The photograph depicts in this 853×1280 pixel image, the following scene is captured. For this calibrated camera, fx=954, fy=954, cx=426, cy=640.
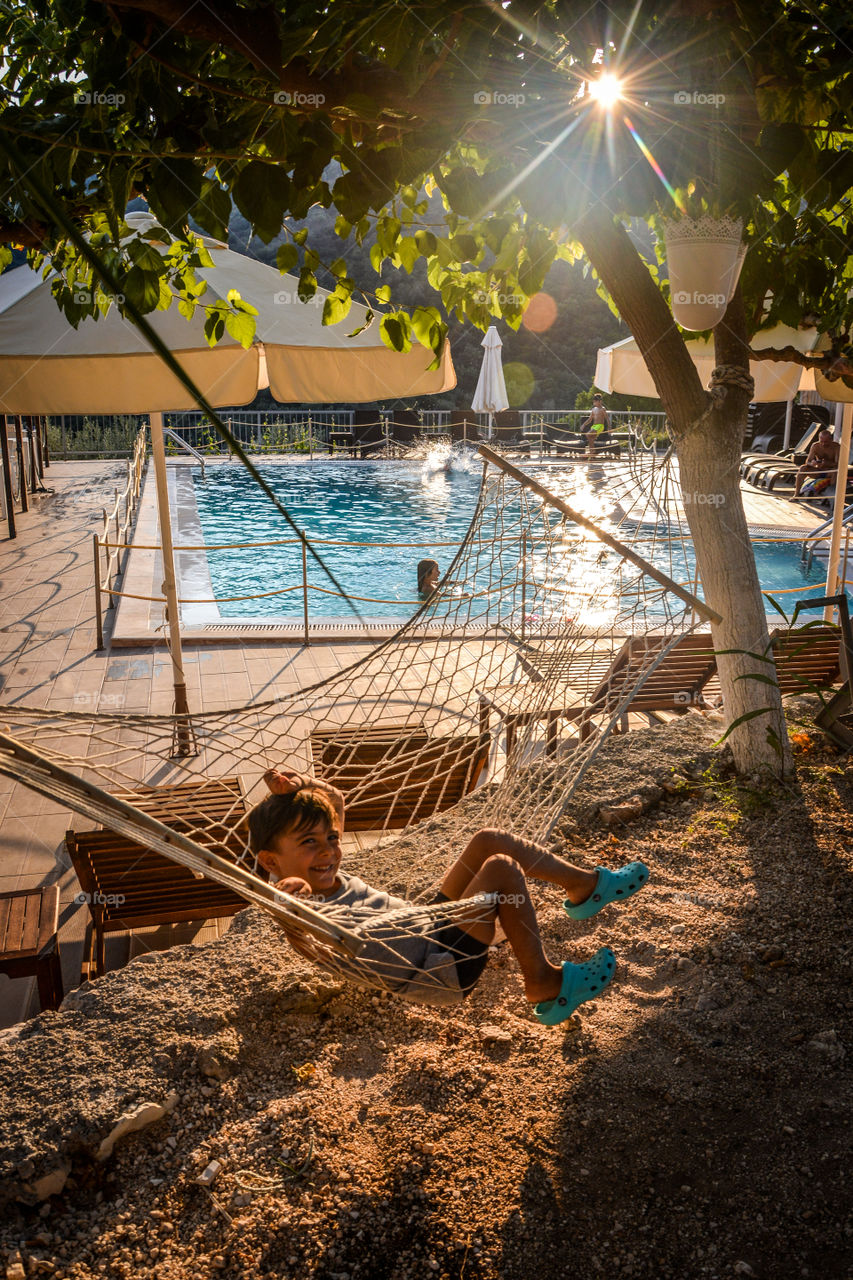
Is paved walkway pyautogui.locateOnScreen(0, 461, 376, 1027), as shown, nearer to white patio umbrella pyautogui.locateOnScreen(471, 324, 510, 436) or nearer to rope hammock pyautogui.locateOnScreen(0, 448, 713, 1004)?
rope hammock pyautogui.locateOnScreen(0, 448, 713, 1004)

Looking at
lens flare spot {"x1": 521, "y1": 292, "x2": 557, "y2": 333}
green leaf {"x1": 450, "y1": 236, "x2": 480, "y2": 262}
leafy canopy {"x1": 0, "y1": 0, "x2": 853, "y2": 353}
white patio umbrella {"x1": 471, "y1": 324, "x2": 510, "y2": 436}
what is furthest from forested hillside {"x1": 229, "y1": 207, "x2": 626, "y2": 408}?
leafy canopy {"x1": 0, "y1": 0, "x2": 853, "y2": 353}

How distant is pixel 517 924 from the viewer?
1.72 metres

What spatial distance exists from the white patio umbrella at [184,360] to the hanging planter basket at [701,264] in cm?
97

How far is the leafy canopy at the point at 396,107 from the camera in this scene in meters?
1.52

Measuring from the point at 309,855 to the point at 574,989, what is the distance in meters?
0.55

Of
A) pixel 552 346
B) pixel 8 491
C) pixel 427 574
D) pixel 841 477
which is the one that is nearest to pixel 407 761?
pixel 841 477

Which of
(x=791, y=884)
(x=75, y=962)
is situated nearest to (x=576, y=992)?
(x=791, y=884)

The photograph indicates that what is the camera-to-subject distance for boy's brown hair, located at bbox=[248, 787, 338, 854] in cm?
179

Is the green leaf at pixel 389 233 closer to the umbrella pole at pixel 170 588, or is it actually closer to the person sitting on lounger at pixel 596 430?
the umbrella pole at pixel 170 588

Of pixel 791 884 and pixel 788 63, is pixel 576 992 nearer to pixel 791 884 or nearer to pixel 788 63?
pixel 791 884

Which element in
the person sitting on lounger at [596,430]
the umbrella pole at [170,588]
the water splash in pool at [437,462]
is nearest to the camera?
the umbrella pole at [170,588]

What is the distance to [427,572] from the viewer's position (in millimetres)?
6477

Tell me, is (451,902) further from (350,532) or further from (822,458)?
(350,532)

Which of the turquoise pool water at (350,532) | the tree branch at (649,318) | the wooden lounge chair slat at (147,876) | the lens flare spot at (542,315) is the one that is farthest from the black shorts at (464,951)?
the lens flare spot at (542,315)
